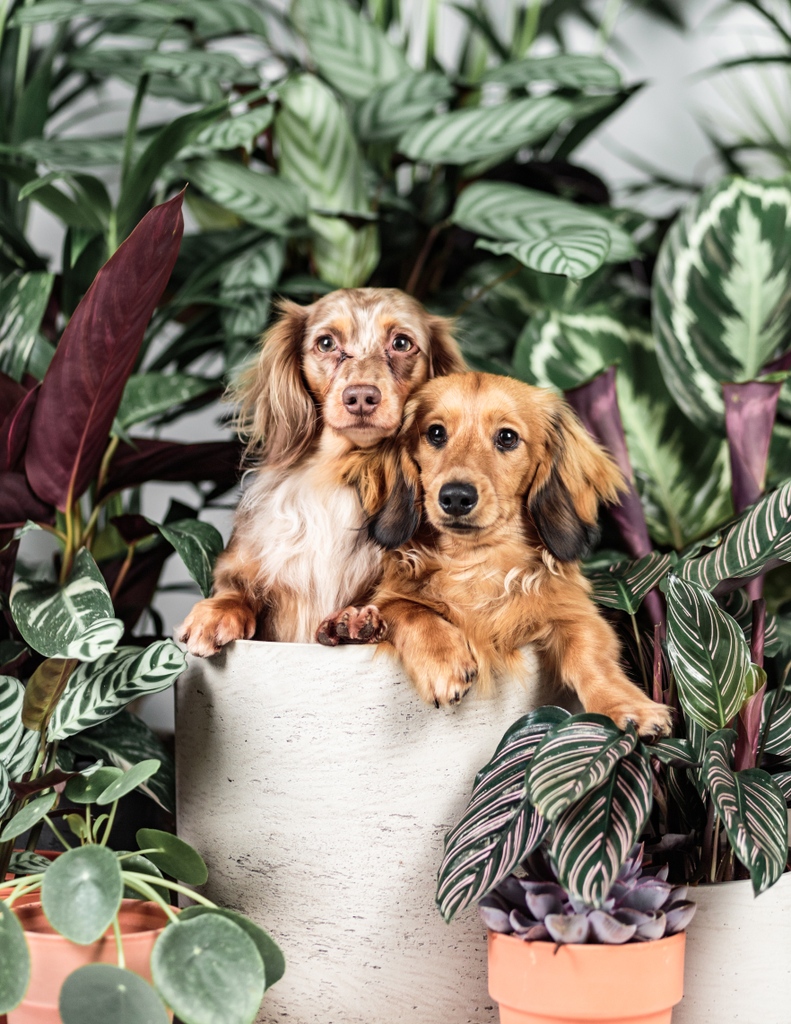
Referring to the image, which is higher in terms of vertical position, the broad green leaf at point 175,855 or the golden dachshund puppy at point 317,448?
the golden dachshund puppy at point 317,448

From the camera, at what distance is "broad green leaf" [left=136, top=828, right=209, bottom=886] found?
3.67 ft

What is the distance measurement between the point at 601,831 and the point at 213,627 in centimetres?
52

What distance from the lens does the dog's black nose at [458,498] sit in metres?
1.18

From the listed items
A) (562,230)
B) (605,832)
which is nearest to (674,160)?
(562,230)

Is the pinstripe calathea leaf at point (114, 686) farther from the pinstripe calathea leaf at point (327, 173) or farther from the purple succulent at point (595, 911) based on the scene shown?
the pinstripe calathea leaf at point (327, 173)

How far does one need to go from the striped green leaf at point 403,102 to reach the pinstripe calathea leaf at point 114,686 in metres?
1.27

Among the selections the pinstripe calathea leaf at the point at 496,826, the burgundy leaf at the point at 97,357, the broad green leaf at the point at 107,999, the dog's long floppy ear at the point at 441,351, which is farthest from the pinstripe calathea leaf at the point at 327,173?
the broad green leaf at the point at 107,999

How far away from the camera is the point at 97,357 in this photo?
1.27 metres

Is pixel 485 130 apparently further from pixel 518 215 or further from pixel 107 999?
pixel 107 999

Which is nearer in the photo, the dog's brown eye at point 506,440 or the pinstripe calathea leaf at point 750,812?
the pinstripe calathea leaf at point 750,812

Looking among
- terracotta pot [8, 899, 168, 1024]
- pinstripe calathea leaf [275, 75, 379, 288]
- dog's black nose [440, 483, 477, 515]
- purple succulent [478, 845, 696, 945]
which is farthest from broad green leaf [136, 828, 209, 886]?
Result: pinstripe calathea leaf [275, 75, 379, 288]

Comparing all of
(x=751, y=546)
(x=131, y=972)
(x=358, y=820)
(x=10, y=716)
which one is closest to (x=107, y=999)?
(x=131, y=972)

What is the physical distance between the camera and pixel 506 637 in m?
1.23

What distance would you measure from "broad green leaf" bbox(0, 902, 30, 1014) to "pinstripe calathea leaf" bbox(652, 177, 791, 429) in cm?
132
